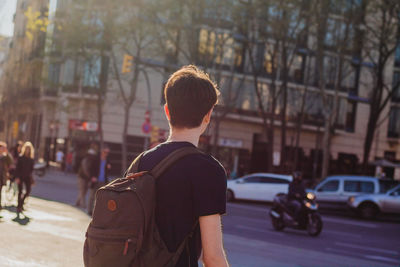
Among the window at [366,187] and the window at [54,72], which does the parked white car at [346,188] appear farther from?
the window at [54,72]

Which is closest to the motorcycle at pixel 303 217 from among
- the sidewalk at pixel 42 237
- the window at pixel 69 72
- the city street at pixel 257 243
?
the city street at pixel 257 243

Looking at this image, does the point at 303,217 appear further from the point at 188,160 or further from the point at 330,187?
the point at 188,160

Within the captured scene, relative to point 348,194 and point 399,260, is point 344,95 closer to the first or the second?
point 348,194

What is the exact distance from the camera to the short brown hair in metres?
2.64

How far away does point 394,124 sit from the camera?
51.2 m

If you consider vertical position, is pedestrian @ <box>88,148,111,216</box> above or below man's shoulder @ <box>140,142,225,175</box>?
below

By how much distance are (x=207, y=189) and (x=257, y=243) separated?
32.4 ft

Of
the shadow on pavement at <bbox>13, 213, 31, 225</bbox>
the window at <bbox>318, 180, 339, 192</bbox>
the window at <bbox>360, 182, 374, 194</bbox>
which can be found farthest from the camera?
the window at <bbox>318, 180, 339, 192</bbox>

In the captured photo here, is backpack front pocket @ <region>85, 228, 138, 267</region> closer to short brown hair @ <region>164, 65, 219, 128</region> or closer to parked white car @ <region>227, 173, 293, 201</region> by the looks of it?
short brown hair @ <region>164, 65, 219, 128</region>

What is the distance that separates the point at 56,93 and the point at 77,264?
38.4m

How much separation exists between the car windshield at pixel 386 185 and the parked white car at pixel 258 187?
407 cm

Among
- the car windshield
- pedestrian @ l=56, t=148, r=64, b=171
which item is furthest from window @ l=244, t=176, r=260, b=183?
pedestrian @ l=56, t=148, r=64, b=171

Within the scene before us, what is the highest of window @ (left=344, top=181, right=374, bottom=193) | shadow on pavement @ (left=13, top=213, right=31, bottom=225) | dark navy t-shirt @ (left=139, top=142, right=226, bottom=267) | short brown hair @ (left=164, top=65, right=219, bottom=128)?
short brown hair @ (left=164, top=65, right=219, bottom=128)

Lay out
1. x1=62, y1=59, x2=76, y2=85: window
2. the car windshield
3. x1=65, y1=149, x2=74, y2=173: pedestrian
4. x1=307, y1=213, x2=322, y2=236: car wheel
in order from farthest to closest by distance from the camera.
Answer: x1=62, y1=59, x2=76, y2=85: window
x1=65, y1=149, x2=74, y2=173: pedestrian
the car windshield
x1=307, y1=213, x2=322, y2=236: car wheel
